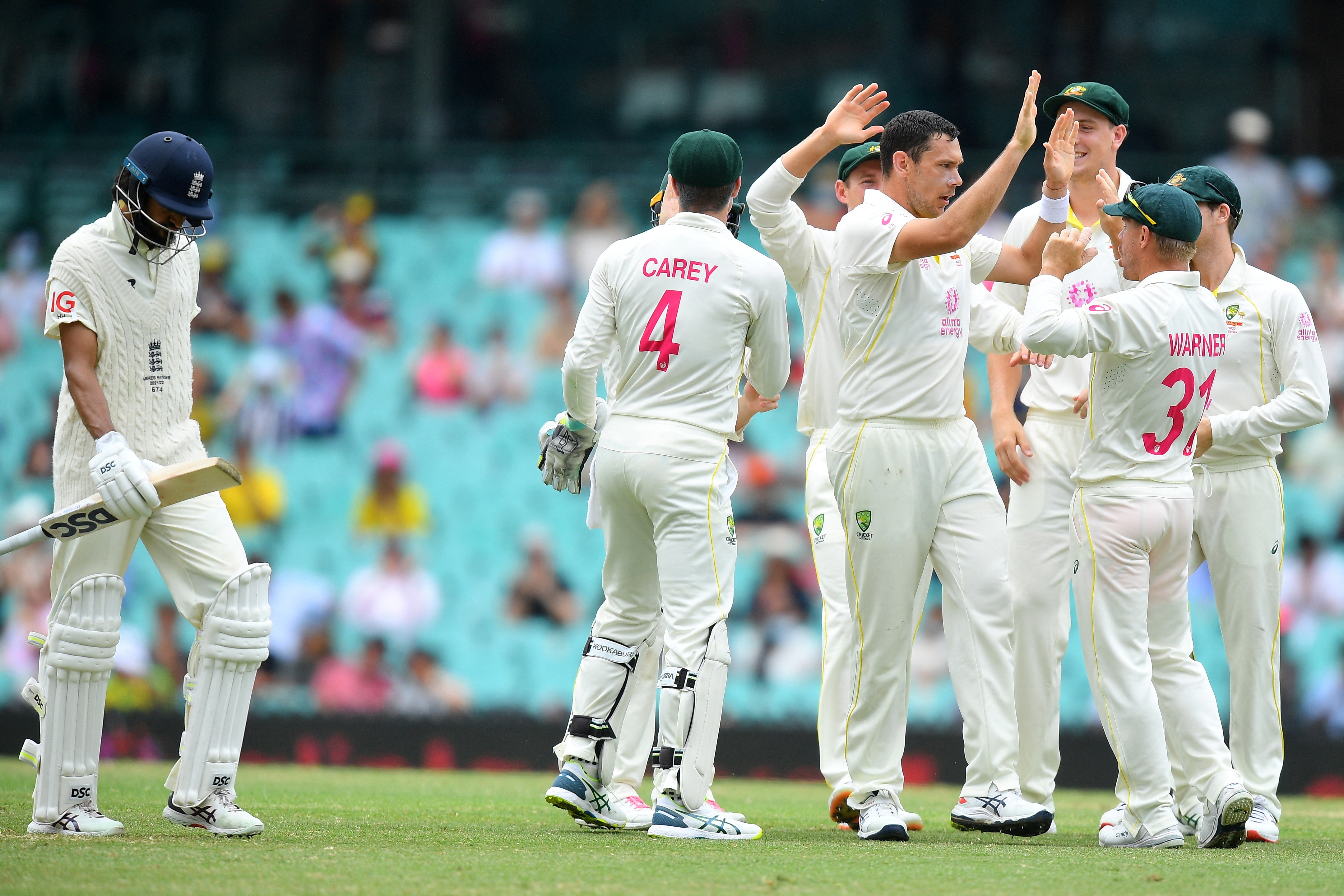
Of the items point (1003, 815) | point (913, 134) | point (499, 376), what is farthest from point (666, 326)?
point (499, 376)


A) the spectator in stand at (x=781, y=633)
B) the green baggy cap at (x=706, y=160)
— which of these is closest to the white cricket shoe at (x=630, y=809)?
the green baggy cap at (x=706, y=160)

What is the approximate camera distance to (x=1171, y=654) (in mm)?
4961

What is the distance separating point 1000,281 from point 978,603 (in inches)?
52.5

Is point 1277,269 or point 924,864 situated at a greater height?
point 1277,269

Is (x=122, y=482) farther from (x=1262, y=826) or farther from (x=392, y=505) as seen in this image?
(x=392, y=505)

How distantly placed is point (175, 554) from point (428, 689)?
5.86 m

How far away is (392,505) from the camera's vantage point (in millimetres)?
11305

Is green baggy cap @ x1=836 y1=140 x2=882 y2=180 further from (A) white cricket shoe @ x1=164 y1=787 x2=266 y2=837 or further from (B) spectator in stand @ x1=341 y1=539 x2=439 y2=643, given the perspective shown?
(B) spectator in stand @ x1=341 y1=539 x2=439 y2=643

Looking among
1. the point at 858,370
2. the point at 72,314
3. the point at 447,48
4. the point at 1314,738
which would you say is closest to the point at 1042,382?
the point at 858,370

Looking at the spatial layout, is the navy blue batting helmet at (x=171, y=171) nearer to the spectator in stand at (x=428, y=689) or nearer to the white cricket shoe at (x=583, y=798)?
the white cricket shoe at (x=583, y=798)

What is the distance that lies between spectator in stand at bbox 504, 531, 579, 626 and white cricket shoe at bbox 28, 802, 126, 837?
20.1ft

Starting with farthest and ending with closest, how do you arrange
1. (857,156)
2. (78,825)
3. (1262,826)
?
(857,156) < (1262,826) < (78,825)

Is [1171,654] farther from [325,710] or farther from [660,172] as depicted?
[660,172]

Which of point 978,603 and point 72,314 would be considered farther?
point 978,603
